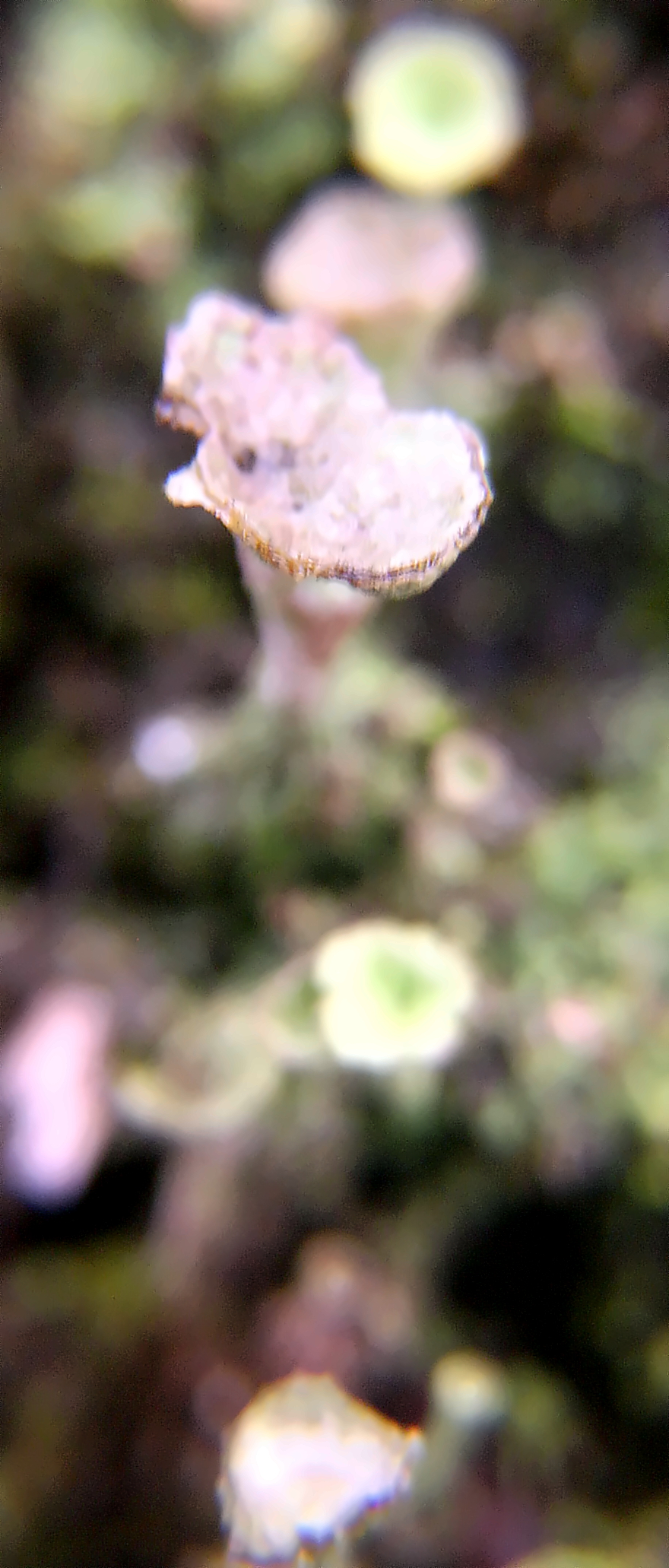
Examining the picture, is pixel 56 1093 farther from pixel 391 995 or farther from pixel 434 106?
pixel 434 106

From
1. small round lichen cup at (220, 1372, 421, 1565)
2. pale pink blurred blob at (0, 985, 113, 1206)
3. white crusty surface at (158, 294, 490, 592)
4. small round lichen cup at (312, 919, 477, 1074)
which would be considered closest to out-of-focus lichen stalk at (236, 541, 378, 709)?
white crusty surface at (158, 294, 490, 592)

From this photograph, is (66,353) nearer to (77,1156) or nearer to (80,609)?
(80,609)

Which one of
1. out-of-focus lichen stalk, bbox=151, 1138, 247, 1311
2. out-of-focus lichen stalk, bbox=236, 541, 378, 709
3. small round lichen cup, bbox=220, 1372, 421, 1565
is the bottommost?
small round lichen cup, bbox=220, 1372, 421, 1565

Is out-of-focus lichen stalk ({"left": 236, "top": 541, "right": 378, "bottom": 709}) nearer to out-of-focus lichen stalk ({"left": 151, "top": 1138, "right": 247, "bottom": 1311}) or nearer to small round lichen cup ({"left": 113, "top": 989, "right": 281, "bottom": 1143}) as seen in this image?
small round lichen cup ({"left": 113, "top": 989, "right": 281, "bottom": 1143})

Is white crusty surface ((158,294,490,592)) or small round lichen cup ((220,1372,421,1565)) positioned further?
small round lichen cup ((220,1372,421,1565))

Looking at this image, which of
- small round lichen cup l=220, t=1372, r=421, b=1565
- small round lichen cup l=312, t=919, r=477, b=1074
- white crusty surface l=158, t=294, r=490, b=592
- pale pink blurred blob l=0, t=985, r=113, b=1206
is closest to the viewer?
white crusty surface l=158, t=294, r=490, b=592

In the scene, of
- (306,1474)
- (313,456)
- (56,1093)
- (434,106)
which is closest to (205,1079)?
(56,1093)

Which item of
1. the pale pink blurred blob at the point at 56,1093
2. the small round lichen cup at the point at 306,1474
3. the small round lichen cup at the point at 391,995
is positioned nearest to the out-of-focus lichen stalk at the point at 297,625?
the small round lichen cup at the point at 391,995
